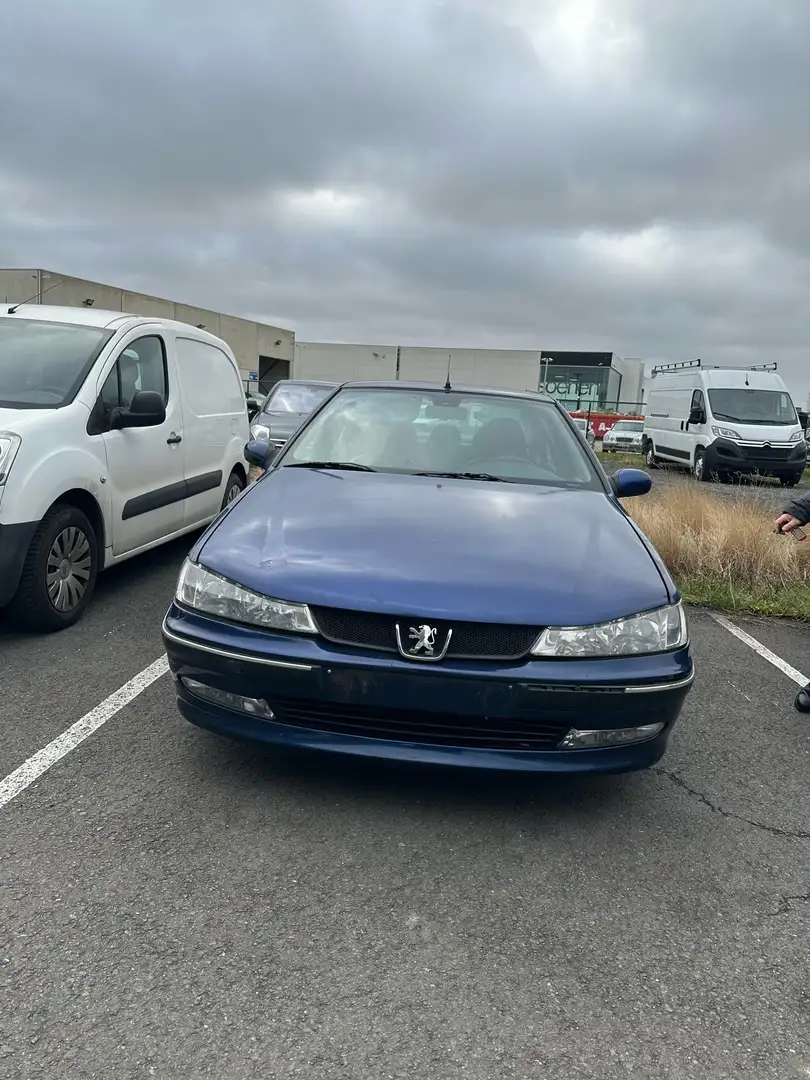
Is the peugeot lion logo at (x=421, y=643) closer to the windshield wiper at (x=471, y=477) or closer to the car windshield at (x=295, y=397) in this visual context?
the windshield wiper at (x=471, y=477)

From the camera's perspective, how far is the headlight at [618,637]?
256cm

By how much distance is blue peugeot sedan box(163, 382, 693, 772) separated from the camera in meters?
2.52

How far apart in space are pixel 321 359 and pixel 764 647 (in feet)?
155

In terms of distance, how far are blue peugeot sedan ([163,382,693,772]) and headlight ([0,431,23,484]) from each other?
164 cm

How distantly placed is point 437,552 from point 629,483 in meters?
1.67

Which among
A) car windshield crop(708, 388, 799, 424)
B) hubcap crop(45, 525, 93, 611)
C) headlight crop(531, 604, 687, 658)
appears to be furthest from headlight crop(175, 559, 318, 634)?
car windshield crop(708, 388, 799, 424)

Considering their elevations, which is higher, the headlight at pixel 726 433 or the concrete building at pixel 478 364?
the concrete building at pixel 478 364

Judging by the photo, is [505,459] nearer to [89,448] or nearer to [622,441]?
[89,448]

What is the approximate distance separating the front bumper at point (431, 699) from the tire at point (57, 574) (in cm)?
191

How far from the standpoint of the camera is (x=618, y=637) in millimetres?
2617

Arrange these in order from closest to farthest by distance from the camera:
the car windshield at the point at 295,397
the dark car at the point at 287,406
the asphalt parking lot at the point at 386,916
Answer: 1. the asphalt parking lot at the point at 386,916
2. the dark car at the point at 287,406
3. the car windshield at the point at 295,397

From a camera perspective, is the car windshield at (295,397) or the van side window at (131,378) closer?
the van side window at (131,378)

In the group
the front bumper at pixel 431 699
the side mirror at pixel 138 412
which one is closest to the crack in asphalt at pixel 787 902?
the front bumper at pixel 431 699

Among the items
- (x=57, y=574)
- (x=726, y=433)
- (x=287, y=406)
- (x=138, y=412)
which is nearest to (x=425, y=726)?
(x=57, y=574)
